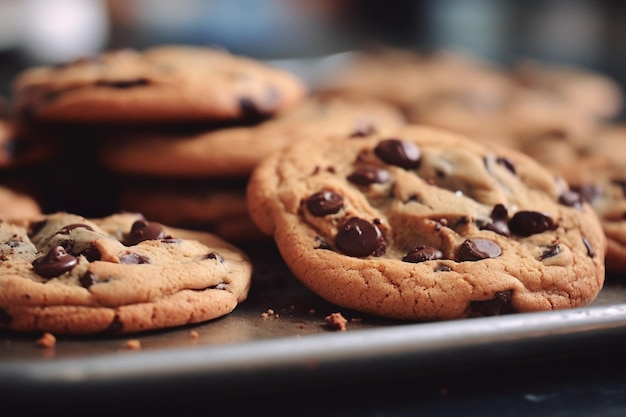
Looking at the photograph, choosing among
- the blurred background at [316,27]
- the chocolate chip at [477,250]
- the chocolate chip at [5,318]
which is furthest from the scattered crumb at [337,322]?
the blurred background at [316,27]

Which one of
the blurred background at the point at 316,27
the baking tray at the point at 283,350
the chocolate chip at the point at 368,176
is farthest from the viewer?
the blurred background at the point at 316,27

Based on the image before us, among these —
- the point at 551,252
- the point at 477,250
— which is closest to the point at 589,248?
the point at 551,252

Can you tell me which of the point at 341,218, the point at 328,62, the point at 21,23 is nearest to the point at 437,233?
the point at 341,218

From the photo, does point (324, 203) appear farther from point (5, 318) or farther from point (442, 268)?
point (5, 318)

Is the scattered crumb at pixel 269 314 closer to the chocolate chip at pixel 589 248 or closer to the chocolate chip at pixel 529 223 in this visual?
the chocolate chip at pixel 529 223

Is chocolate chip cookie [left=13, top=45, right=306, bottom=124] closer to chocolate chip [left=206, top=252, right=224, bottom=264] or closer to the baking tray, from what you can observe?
chocolate chip [left=206, top=252, right=224, bottom=264]
